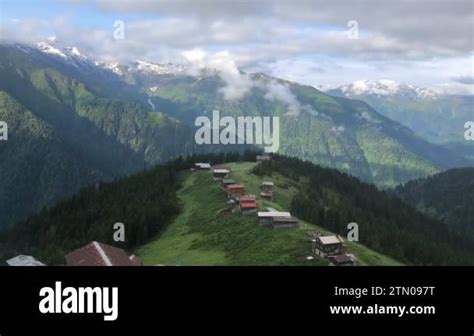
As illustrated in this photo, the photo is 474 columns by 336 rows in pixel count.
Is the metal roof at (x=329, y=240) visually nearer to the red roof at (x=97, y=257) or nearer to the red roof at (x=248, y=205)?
the red roof at (x=97, y=257)

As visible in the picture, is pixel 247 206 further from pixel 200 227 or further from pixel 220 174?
pixel 220 174

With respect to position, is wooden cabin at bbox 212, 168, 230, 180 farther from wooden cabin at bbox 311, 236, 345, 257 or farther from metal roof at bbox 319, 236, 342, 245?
metal roof at bbox 319, 236, 342, 245
